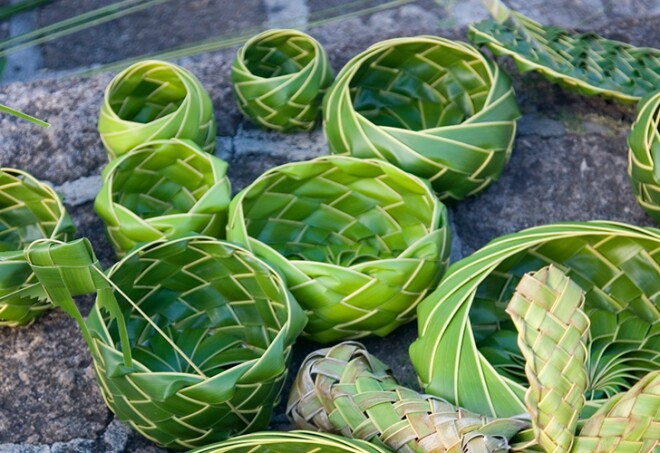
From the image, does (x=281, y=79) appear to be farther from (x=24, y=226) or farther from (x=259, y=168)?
(x=24, y=226)

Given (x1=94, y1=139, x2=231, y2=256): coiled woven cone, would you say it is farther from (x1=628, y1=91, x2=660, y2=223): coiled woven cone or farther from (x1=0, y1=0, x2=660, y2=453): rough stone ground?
(x1=628, y1=91, x2=660, y2=223): coiled woven cone

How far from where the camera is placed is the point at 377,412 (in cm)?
79

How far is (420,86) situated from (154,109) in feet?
1.11

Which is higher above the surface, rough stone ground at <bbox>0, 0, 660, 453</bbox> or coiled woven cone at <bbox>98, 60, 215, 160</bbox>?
coiled woven cone at <bbox>98, 60, 215, 160</bbox>

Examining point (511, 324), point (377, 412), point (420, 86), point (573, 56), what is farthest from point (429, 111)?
point (377, 412)

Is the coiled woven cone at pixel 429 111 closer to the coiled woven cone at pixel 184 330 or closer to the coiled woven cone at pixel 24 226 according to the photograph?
the coiled woven cone at pixel 184 330

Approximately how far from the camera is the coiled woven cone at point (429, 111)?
102 centimetres

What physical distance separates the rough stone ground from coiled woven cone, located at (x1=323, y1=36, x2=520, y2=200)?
84 millimetres

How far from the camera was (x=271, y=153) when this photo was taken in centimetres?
120

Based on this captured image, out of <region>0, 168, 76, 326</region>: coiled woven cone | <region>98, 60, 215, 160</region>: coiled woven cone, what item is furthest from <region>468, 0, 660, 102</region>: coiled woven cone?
<region>0, 168, 76, 326</region>: coiled woven cone

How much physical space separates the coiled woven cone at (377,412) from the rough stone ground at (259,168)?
0.11 metres

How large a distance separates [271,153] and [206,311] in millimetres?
291

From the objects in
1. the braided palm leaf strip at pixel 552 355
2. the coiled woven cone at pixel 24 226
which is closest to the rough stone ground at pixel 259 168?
the coiled woven cone at pixel 24 226

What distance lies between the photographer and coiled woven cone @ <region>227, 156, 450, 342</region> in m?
0.90
